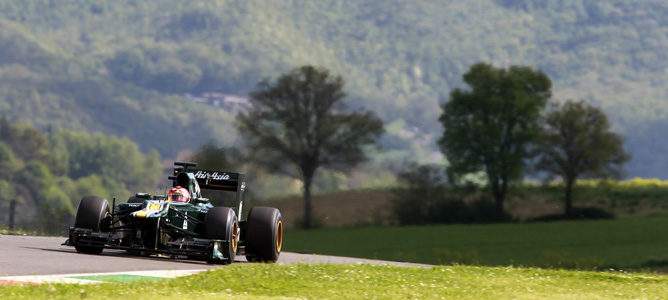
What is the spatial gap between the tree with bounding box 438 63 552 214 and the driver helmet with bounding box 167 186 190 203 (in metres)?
47.9

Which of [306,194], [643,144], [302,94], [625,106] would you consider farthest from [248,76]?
[306,194]

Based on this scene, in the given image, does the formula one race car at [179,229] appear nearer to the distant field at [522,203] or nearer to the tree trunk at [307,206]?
the distant field at [522,203]

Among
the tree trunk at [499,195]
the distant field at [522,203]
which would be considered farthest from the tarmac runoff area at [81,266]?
the tree trunk at [499,195]

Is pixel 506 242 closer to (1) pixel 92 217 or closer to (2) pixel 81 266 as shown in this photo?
(1) pixel 92 217

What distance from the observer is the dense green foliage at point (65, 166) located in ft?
340

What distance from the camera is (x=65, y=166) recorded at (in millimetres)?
114625

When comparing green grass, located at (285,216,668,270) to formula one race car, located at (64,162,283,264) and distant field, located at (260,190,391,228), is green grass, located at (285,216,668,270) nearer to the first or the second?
distant field, located at (260,190,391,228)

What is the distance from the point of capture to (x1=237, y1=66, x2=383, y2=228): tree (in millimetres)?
59250

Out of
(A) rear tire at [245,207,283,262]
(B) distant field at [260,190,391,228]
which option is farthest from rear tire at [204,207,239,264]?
(B) distant field at [260,190,391,228]

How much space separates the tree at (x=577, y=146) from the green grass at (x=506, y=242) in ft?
8.87

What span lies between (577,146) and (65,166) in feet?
235

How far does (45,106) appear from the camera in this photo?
165750 mm

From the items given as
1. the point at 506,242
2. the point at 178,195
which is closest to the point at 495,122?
the point at 506,242

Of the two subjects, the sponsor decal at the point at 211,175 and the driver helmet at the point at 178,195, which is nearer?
the driver helmet at the point at 178,195
